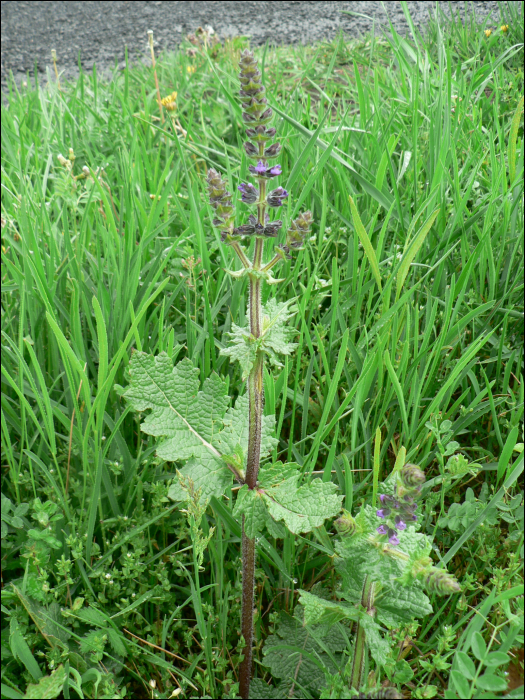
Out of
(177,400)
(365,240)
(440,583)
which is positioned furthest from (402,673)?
(365,240)

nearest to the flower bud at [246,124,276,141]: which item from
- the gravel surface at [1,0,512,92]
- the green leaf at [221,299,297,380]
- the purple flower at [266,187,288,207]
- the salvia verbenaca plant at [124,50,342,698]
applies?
the salvia verbenaca plant at [124,50,342,698]

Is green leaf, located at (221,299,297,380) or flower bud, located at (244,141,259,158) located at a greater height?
flower bud, located at (244,141,259,158)

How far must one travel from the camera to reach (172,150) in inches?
119

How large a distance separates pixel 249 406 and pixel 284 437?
0.61m

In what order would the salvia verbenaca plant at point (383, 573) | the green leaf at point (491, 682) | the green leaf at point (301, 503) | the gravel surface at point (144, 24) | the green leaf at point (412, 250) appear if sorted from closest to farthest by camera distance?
1. the green leaf at point (491, 682)
2. the salvia verbenaca plant at point (383, 573)
3. the green leaf at point (301, 503)
4. the green leaf at point (412, 250)
5. the gravel surface at point (144, 24)

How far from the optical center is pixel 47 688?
3.38ft

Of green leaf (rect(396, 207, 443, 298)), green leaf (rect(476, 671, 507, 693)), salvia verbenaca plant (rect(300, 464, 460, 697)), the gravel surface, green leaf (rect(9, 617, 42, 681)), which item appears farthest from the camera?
the gravel surface

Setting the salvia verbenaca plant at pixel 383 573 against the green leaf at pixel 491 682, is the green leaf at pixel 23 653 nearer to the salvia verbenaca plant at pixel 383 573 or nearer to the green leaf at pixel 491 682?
the salvia verbenaca plant at pixel 383 573

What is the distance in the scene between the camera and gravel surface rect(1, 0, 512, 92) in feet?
13.0

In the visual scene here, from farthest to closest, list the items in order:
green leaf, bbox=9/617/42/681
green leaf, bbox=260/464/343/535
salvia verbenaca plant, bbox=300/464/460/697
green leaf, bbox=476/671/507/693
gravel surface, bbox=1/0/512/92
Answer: gravel surface, bbox=1/0/512/92
green leaf, bbox=9/617/42/681
green leaf, bbox=260/464/343/535
salvia verbenaca plant, bbox=300/464/460/697
green leaf, bbox=476/671/507/693

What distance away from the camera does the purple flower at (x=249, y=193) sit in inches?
42.7

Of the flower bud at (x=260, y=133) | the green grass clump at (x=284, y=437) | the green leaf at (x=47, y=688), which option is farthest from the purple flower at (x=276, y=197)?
the green leaf at (x=47, y=688)

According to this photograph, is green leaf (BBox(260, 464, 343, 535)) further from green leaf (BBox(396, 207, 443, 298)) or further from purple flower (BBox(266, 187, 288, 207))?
green leaf (BBox(396, 207, 443, 298))

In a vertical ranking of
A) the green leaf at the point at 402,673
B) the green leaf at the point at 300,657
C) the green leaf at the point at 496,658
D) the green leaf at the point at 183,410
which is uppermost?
the green leaf at the point at 183,410
